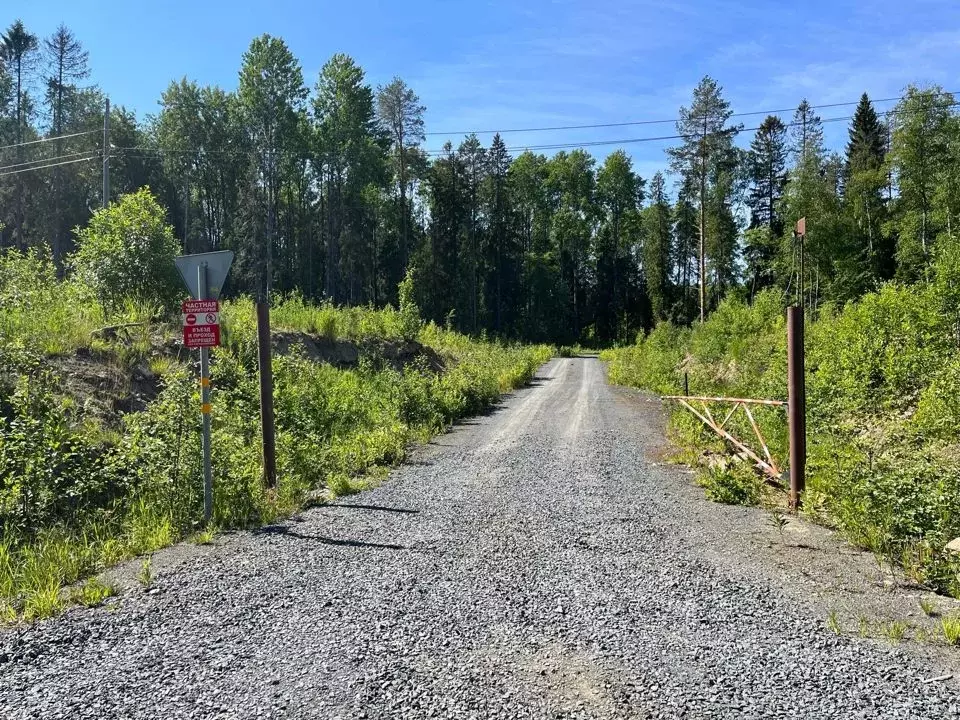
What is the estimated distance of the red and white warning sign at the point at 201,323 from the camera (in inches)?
260

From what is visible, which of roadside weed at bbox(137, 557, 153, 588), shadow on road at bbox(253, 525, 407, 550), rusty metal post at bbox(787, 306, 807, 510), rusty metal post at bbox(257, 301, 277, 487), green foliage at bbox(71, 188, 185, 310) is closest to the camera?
roadside weed at bbox(137, 557, 153, 588)

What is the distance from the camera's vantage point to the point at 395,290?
62.9 meters

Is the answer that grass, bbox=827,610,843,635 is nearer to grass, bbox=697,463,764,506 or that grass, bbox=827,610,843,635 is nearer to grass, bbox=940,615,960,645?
grass, bbox=940,615,960,645

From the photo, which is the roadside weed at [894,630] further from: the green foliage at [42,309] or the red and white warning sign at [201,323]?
the green foliage at [42,309]

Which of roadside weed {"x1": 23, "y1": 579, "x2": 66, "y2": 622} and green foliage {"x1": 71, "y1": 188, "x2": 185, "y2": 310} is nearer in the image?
roadside weed {"x1": 23, "y1": 579, "x2": 66, "y2": 622}

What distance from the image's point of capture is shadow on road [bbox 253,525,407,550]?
20.4ft

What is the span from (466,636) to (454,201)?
60646 millimetres

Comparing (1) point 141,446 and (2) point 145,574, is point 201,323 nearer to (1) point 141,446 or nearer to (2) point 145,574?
(1) point 141,446

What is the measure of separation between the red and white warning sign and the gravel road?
2.14 m

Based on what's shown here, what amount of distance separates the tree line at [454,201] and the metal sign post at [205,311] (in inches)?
1193

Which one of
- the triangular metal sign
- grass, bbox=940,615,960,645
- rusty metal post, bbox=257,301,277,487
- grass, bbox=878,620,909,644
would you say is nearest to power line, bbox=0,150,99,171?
rusty metal post, bbox=257,301,277,487

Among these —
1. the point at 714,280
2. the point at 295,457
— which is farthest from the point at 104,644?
the point at 714,280

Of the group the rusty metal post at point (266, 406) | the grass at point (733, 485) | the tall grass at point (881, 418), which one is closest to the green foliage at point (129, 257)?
the rusty metal post at point (266, 406)

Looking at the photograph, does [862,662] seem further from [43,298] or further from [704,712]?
[43,298]
